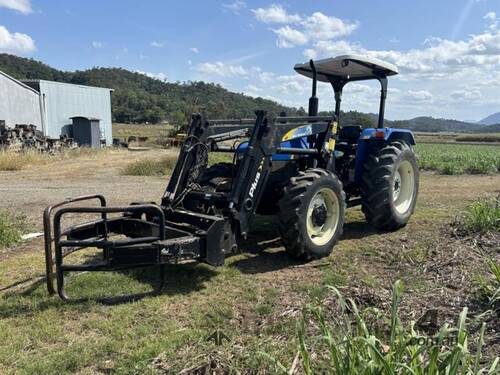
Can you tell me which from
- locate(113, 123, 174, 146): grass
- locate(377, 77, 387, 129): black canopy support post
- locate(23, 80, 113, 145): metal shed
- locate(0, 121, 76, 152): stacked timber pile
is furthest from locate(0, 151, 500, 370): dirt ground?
locate(113, 123, 174, 146): grass

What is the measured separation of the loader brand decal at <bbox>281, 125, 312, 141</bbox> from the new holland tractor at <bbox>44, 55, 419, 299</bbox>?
0.02 metres

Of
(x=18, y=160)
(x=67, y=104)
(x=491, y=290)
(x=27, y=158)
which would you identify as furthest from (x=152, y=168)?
(x=67, y=104)

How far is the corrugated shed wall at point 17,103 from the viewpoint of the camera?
27.9 metres

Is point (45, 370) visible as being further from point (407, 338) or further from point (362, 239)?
point (362, 239)

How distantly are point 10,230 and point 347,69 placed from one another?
5595 mm

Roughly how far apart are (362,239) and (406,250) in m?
0.78

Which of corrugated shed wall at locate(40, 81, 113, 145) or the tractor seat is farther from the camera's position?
corrugated shed wall at locate(40, 81, 113, 145)

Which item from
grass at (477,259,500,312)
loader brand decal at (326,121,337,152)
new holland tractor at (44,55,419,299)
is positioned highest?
loader brand decal at (326,121,337,152)

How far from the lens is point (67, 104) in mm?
34062

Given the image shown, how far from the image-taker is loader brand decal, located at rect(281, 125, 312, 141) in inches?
224

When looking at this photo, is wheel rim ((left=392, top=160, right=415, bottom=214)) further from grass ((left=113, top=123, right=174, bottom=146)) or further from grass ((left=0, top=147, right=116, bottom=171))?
grass ((left=113, top=123, right=174, bottom=146))

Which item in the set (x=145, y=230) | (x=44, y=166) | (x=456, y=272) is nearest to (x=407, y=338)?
(x=456, y=272)

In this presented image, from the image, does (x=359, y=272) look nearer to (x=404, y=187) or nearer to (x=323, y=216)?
(x=323, y=216)

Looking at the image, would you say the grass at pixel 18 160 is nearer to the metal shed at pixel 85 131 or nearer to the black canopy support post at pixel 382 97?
the metal shed at pixel 85 131
